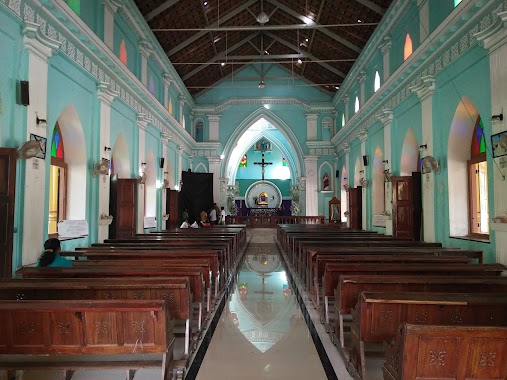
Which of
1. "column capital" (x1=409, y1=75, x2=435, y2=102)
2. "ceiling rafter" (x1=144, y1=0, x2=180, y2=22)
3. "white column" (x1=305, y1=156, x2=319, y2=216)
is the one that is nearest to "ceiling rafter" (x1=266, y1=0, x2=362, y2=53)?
"ceiling rafter" (x1=144, y1=0, x2=180, y2=22)

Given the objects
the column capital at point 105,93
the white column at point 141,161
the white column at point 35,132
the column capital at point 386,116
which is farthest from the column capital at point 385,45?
the white column at point 35,132

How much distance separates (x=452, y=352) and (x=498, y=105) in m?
4.84

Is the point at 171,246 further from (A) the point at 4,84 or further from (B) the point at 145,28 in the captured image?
(B) the point at 145,28

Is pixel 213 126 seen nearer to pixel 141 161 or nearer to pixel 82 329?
pixel 141 161

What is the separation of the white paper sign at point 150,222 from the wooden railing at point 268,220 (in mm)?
7162

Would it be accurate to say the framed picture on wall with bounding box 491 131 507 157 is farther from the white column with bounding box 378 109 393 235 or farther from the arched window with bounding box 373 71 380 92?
the arched window with bounding box 373 71 380 92

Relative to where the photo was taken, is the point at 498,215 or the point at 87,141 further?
the point at 87,141

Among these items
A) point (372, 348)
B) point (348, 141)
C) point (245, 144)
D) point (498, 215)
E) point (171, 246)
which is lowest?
point (372, 348)

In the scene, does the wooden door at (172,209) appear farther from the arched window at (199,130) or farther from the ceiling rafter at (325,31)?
the ceiling rafter at (325,31)

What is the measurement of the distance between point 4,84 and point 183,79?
498 inches

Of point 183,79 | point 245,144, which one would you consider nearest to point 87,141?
point 183,79

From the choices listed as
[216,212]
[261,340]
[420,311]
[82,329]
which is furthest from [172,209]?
[420,311]

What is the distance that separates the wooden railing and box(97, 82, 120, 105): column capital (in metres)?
11.5

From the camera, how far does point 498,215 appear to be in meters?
6.10
